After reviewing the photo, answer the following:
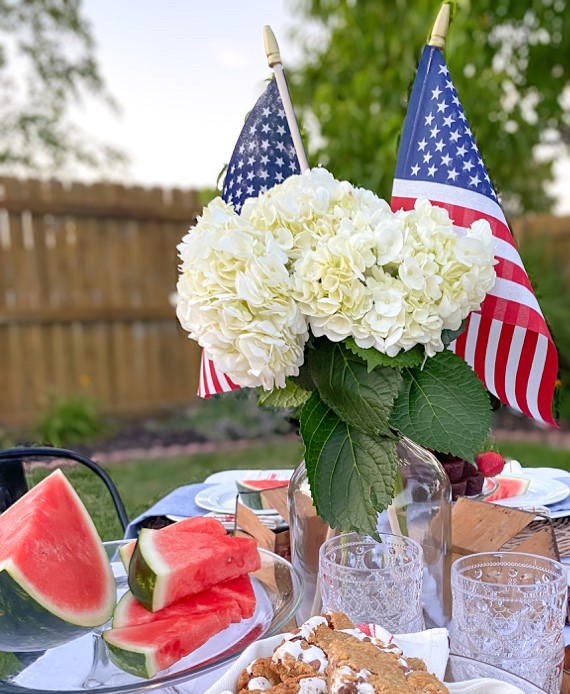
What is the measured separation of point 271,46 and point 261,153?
0.22 m

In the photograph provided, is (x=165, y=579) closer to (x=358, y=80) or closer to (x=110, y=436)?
(x=358, y=80)

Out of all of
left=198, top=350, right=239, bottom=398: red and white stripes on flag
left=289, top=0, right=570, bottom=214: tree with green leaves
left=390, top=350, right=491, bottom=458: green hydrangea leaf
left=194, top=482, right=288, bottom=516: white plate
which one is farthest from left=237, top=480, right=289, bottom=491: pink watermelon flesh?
left=289, top=0, right=570, bottom=214: tree with green leaves

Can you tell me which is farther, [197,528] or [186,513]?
[186,513]

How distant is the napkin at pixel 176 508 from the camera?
164cm

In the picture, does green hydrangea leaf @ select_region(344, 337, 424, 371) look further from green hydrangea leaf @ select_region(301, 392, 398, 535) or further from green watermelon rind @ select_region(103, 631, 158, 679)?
green watermelon rind @ select_region(103, 631, 158, 679)

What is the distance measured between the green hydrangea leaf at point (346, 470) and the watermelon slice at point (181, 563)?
0.51ft

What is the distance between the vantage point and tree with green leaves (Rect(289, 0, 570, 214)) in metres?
4.90

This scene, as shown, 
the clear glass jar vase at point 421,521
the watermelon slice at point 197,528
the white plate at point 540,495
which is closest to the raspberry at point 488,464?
A: the white plate at point 540,495

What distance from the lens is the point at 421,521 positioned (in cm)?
109

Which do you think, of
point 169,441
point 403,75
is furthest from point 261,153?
point 169,441

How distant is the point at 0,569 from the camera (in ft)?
3.09

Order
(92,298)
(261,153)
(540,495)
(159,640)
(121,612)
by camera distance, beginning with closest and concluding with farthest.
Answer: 1. (159,640)
2. (121,612)
3. (261,153)
4. (540,495)
5. (92,298)

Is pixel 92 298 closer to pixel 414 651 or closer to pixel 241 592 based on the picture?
pixel 241 592

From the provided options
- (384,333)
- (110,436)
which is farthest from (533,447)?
(384,333)
